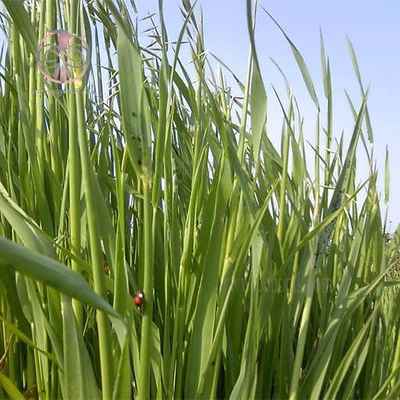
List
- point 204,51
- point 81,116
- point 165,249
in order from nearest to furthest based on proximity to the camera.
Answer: point 81,116 < point 165,249 < point 204,51

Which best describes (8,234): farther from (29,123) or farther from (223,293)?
(223,293)

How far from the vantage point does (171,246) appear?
1.75ft

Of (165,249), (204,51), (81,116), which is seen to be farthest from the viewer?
(204,51)

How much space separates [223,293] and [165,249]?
8 cm

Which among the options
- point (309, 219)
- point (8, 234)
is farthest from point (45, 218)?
point (309, 219)

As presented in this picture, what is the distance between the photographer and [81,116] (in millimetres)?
413

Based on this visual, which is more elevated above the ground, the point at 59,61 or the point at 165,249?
the point at 59,61

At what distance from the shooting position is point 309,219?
694 millimetres

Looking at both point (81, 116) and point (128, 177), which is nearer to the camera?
point (81, 116)

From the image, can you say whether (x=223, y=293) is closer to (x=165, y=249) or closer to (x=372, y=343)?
(x=165, y=249)

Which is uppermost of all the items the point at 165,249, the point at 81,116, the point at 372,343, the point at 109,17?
the point at 109,17

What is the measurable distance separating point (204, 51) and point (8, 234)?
264 mm

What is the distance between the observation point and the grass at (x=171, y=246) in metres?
0.42

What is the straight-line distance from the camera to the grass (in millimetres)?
422
